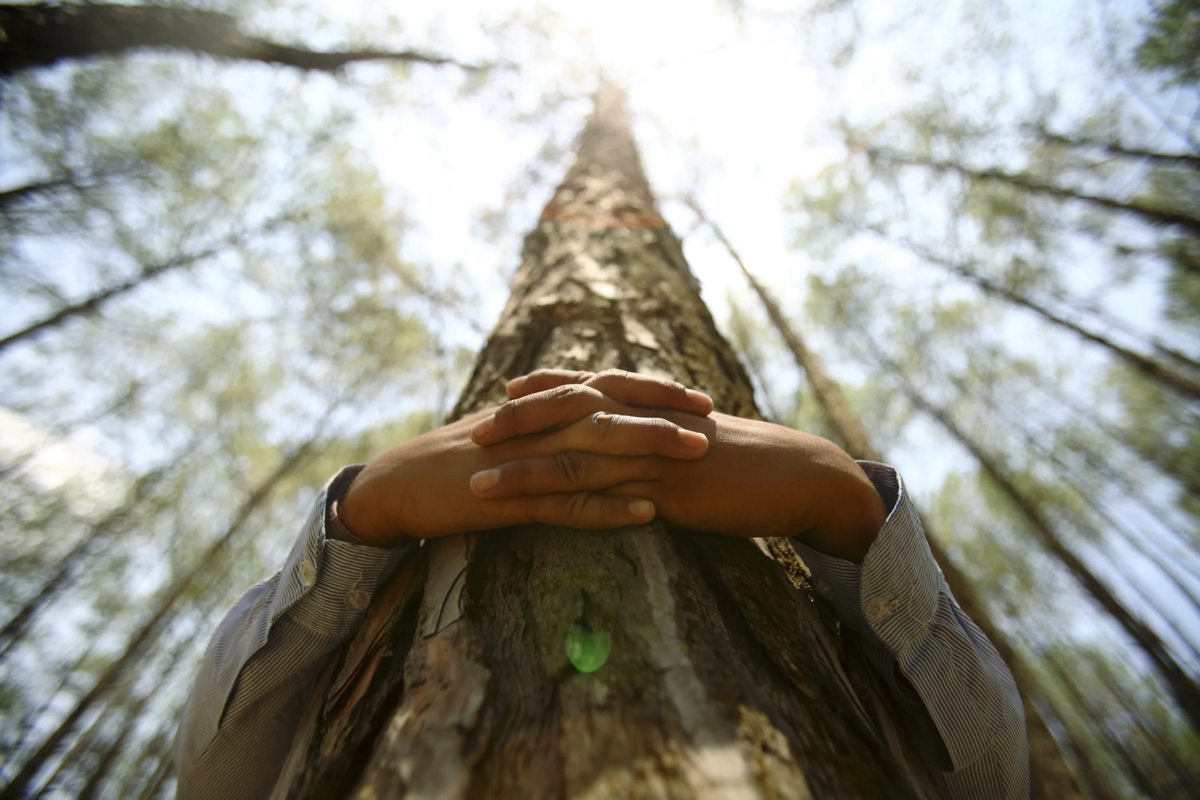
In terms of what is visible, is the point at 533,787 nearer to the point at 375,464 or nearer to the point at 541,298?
the point at 375,464

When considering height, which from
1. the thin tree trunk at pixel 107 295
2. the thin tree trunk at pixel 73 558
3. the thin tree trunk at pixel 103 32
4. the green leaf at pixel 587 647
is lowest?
the thin tree trunk at pixel 73 558

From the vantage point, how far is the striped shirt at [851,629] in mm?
888

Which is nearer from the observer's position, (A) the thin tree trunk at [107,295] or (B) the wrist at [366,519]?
(B) the wrist at [366,519]

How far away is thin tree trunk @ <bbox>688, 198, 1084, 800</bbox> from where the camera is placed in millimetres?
3053

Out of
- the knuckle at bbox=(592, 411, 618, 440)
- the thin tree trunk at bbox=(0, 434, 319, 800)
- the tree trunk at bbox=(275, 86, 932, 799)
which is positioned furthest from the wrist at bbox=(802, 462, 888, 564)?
the thin tree trunk at bbox=(0, 434, 319, 800)

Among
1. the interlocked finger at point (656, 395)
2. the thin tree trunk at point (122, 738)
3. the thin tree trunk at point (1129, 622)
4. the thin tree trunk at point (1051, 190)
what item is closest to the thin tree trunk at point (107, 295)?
the thin tree trunk at point (122, 738)

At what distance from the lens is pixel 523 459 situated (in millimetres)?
888

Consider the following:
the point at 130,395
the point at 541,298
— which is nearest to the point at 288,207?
the point at 130,395

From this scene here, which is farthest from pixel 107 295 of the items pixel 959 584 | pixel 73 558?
pixel 959 584

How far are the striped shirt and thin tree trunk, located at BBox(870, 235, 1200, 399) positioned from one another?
6.99 meters

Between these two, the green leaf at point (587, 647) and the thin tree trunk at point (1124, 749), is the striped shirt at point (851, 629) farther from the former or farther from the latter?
the thin tree trunk at point (1124, 749)

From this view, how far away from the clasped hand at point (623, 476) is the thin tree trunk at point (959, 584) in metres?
0.30

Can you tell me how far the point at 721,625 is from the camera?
2.49 feet

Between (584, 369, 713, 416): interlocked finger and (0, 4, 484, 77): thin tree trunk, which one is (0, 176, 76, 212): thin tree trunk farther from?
(584, 369, 713, 416): interlocked finger
